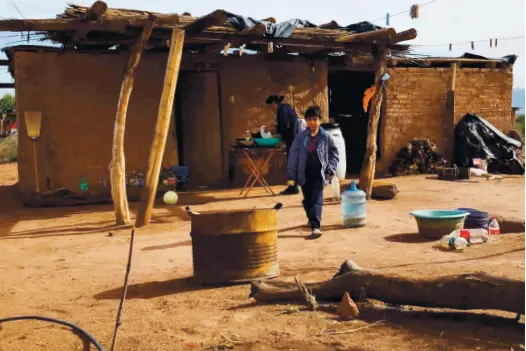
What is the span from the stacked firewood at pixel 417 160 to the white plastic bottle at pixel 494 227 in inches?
268

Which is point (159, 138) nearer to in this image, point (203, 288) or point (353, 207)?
point (353, 207)

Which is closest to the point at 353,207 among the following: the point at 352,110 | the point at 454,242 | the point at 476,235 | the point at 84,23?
the point at 476,235

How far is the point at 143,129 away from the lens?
11.9 m

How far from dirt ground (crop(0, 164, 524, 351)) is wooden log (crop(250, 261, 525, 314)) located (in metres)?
0.11

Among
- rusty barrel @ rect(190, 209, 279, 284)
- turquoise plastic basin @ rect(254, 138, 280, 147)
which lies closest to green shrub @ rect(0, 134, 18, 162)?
turquoise plastic basin @ rect(254, 138, 280, 147)

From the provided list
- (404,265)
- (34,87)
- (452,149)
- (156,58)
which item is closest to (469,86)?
(452,149)

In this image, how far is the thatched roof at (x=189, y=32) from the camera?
8.76 meters

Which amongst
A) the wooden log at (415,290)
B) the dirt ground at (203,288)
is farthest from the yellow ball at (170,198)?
the wooden log at (415,290)

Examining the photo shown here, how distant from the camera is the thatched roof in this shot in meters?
8.76

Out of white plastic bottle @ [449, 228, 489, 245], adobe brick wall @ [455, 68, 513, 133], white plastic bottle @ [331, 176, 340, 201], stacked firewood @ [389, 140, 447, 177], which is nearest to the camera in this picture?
white plastic bottle @ [449, 228, 489, 245]

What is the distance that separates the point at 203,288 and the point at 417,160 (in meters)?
9.99

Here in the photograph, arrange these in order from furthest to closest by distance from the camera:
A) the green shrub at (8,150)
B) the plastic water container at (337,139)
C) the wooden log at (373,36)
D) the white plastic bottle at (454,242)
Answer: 1. the green shrub at (8,150)
2. the plastic water container at (337,139)
3. the wooden log at (373,36)
4. the white plastic bottle at (454,242)

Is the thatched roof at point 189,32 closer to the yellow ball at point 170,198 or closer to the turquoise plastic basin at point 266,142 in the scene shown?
the turquoise plastic basin at point 266,142

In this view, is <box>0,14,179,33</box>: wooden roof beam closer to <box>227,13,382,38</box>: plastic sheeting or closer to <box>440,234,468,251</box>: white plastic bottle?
<box>227,13,382,38</box>: plastic sheeting
